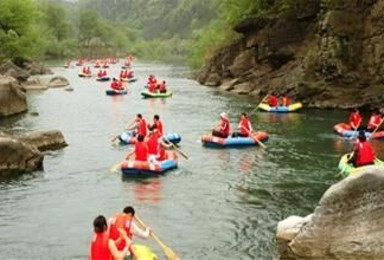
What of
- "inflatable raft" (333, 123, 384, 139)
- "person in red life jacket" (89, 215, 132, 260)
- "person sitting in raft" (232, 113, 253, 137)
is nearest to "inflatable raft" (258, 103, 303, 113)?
"inflatable raft" (333, 123, 384, 139)

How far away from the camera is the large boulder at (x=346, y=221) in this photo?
520 inches

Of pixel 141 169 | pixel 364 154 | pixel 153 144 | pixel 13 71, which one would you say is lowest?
pixel 13 71

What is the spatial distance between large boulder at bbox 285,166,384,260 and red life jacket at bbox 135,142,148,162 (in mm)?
10263

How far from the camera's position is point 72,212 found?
19.2 m

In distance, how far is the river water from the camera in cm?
1661

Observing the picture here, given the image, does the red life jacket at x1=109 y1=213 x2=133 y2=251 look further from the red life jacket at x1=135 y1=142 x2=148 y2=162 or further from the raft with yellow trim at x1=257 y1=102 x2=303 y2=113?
→ the raft with yellow trim at x1=257 y1=102 x2=303 y2=113

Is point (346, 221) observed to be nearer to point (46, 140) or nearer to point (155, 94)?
point (46, 140)

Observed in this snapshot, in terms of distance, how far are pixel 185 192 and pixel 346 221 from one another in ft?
28.0

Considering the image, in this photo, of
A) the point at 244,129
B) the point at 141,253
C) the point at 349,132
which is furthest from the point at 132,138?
the point at 141,253

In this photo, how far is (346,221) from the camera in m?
13.4

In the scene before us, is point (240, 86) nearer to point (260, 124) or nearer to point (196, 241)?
point (260, 124)

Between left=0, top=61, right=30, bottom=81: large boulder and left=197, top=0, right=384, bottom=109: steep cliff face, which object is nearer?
left=197, top=0, right=384, bottom=109: steep cliff face

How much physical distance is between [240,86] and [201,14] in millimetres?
144193

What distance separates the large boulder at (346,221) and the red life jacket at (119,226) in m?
3.33
